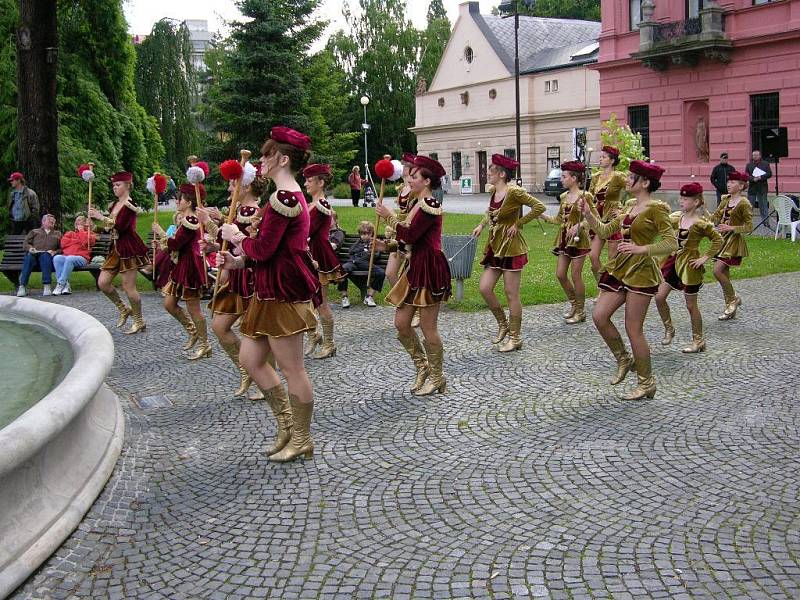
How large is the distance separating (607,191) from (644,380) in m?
4.52

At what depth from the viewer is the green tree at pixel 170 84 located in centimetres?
3397

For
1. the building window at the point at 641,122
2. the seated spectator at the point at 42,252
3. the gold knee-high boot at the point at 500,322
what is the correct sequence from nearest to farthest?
the gold knee-high boot at the point at 500,322 → the seated spectator at the point at 42,252 → the building window at the point at 641,122

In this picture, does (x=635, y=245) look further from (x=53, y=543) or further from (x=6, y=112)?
(x=6, y=112)

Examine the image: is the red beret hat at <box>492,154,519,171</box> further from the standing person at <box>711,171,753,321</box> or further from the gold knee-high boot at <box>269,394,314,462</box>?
the gold knee-high boot at <box>269,394,314,462</box>

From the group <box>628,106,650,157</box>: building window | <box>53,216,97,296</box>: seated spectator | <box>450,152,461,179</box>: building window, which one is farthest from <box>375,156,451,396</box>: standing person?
<box>450,152,461,179</box>: building window

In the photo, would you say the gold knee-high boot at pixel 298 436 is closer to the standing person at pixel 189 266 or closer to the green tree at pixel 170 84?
the standing person at pixel 189 266

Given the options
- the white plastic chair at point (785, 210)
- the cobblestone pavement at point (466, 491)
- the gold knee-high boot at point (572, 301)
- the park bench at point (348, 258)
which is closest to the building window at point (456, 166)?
the white plastic chair at point (785, 210)

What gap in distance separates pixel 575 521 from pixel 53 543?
9.48 ft

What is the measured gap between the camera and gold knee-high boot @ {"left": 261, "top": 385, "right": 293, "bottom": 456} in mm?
6484

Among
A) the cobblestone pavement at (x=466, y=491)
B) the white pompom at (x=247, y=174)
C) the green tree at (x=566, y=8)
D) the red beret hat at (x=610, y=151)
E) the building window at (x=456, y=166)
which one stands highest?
the green tree at (x=566, y=8)

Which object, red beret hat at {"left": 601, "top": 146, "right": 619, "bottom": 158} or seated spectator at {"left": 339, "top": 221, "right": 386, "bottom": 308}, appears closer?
red beret hat at {"left": 601, "top": 146, "right": 619, "bottom": 158}

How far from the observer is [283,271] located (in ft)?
19.9

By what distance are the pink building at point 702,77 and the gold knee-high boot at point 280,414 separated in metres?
23.8

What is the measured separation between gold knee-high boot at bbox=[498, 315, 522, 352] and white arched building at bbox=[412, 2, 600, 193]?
34.2 m
